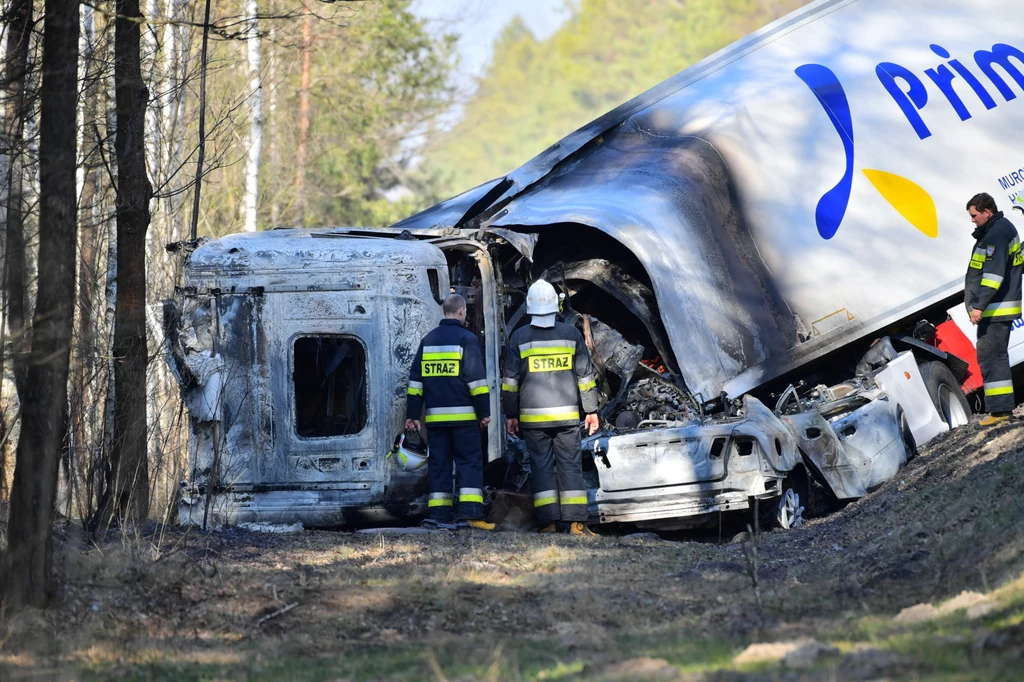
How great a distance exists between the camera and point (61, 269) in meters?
5.55

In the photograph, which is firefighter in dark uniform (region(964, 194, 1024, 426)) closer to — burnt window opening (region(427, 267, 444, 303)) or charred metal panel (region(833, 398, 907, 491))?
charred metal panel (region(833, 398, 907, 491))

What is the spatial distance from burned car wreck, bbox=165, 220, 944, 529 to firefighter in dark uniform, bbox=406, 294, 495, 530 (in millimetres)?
191

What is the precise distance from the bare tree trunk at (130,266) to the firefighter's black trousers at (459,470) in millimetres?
1940

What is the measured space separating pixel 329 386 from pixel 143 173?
1.93 m

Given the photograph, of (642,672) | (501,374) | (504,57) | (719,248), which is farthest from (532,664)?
(504,57)

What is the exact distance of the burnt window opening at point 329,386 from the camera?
8.29 m

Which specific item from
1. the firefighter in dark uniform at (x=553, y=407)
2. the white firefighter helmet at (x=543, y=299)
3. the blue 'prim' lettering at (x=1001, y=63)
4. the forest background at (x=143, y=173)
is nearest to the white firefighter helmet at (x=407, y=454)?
the firefighter in dark uniform at (x=553, y=407)

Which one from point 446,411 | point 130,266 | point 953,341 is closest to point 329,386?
point 446,411

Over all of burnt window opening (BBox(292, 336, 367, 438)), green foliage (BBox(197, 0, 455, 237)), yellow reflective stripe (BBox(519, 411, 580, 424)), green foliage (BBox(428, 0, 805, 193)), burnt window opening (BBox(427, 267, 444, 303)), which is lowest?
yellow reflective stripe (BBox(519, 411, 580, 424))

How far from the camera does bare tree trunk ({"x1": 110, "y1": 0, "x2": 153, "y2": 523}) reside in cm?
828

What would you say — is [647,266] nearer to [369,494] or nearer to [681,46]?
[369,494]

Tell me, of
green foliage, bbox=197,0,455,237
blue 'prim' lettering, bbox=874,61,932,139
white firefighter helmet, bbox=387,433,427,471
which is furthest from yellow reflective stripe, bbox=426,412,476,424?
green foliage, bbox=197,0,455,237

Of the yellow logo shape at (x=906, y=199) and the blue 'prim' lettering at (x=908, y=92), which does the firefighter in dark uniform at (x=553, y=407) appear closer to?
the yellow logo shape at (x=906, y=199)

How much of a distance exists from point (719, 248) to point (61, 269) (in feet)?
16.9
